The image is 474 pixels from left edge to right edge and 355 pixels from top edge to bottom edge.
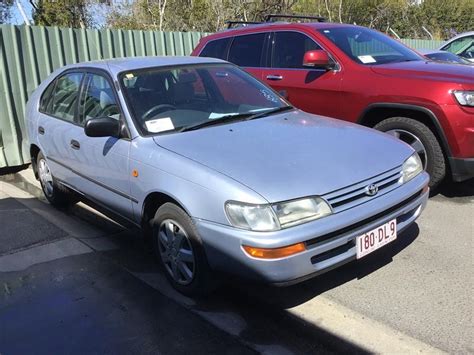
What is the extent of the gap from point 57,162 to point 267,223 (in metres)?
2.91

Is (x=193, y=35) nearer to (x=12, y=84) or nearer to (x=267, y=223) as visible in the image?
(x=12, y=84)

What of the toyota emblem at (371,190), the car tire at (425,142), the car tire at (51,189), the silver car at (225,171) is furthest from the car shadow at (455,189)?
the car tire at (51,189)

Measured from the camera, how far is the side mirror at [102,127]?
361cm

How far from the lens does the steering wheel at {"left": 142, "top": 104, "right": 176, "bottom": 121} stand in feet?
12.3

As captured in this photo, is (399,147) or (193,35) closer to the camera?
(399,147)

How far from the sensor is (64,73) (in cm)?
504

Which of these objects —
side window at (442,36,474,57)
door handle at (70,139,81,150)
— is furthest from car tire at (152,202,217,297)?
side window at (442,36,474,57)

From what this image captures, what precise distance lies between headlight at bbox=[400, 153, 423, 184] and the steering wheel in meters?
1.81

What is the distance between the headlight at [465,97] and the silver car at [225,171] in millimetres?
1161

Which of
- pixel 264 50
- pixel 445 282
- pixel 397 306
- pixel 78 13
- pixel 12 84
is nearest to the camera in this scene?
pixel 397 306

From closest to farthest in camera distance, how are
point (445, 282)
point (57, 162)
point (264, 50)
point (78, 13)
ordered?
point (445, 282) < point (57, 162) < point (264, 50) < point (78, 13)

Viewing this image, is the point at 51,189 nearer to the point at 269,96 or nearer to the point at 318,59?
the point at 269,96

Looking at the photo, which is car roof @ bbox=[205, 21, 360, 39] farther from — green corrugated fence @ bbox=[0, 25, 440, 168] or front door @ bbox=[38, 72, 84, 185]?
front door @ bbox=[38, 72, 84, 185]

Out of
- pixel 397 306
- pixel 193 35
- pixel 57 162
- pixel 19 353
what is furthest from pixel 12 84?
pixel 397 306
